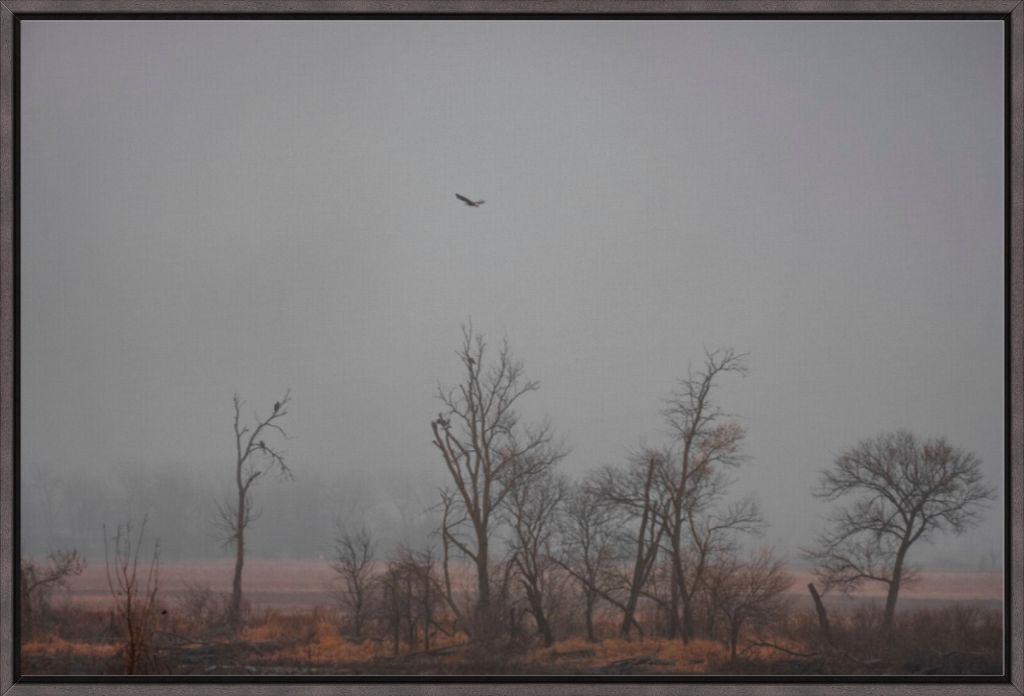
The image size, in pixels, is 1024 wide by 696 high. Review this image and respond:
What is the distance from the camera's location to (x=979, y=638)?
7.34m

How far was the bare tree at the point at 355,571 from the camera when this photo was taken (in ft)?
24.7

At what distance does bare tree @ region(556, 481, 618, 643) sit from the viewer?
24.9ft

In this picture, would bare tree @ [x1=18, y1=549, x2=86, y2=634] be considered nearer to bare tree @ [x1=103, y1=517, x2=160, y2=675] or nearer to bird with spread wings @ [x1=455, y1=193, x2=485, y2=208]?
bare tree @ [x1=103, y1=517, x2=160, y2=675]

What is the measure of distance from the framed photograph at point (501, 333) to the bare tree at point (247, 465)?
0.06 feet

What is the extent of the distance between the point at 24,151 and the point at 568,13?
11.9 ft

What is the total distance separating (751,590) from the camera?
24.6 feet

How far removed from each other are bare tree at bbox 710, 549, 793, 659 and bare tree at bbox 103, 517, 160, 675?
3.66 metres

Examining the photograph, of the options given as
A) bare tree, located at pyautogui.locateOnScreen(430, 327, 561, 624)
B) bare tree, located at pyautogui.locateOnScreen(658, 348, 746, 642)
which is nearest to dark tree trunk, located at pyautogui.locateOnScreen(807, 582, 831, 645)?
bare tree, located at pyautogui.locateOnScreen(658, 348, 746, 642)

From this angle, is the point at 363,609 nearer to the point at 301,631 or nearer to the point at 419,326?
the point at 301,631

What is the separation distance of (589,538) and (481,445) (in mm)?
938

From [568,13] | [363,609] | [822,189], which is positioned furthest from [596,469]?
[568,13]

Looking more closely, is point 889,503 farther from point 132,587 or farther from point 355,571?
point 132,587

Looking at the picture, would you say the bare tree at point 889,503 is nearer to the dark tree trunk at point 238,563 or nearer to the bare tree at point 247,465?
the bare tree at point 247,465

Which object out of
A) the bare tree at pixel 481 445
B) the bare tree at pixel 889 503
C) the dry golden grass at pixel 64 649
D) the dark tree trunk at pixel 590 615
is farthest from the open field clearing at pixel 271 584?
the dark tree trunk at pixel 590 615
